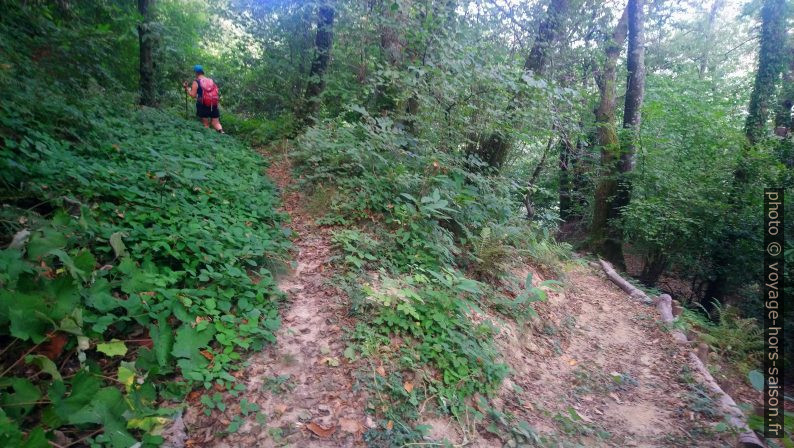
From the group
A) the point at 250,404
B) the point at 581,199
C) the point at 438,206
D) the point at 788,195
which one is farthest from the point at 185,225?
the point at 581,199

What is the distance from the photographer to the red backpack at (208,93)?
860 centimetres

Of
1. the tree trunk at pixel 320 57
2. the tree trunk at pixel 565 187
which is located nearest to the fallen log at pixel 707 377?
the tree trunk at pixel 565 187

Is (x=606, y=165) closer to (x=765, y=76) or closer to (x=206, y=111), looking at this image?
(x=765, y=76)

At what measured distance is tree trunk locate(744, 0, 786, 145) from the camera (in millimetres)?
9344

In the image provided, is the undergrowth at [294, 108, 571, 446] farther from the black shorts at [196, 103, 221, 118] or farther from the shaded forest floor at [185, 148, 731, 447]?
the black shorts at [196, 103, 221, 118]

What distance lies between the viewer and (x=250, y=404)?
249 cm

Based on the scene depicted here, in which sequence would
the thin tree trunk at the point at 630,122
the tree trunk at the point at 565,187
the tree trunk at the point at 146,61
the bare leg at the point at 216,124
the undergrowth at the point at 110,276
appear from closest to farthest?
the undergrowth at the point at 110,276 → the tree trunk at the point at 146,61 → the bare leg at the point at 216,124 → the thin tree trunk at the point at 630,122 → the tree trunk at the point at 565,187

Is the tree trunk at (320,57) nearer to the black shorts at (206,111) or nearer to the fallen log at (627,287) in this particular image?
the black shorts at (206,111)

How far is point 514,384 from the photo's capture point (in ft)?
12.1

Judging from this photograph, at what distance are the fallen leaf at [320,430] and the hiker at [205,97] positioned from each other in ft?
26.0

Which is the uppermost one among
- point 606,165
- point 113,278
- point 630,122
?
point 630,122

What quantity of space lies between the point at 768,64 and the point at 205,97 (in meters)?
13.3

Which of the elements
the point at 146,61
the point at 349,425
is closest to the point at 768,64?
the point at 349,425

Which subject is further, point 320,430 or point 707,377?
point 707,377
